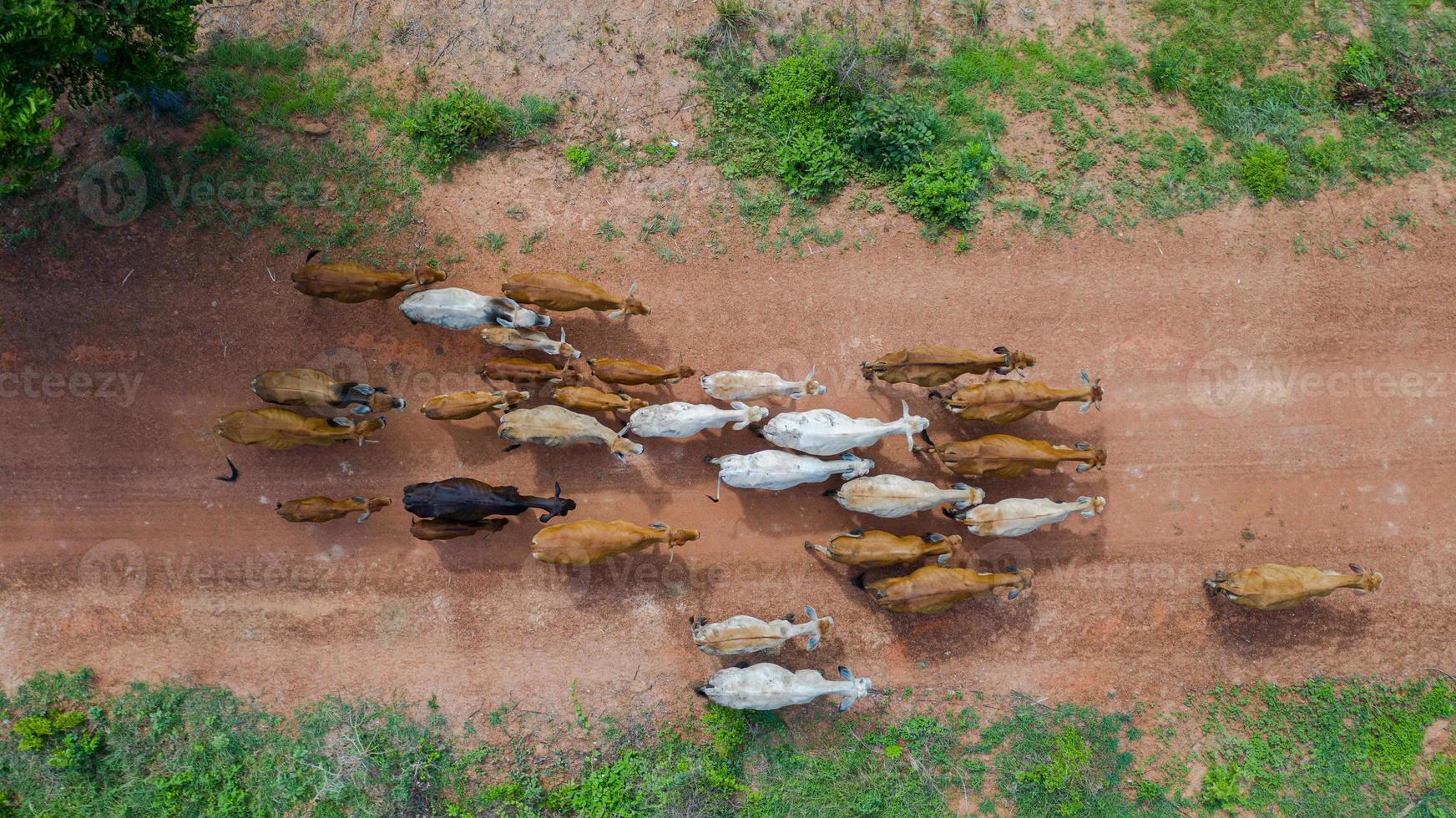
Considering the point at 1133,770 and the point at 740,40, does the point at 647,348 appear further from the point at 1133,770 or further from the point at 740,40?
the point at 1133,770

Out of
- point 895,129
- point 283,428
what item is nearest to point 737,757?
point 283,428

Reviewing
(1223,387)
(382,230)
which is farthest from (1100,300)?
(382,230)

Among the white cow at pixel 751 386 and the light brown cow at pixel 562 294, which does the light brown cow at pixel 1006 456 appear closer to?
the white cow at pixel 751 386

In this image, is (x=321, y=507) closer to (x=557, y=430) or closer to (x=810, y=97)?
(x=557, y=430)

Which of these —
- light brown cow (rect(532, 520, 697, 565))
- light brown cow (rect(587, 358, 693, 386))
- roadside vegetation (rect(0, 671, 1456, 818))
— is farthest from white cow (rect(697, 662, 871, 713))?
light brown cow (rect(587, 358, 693, 386))

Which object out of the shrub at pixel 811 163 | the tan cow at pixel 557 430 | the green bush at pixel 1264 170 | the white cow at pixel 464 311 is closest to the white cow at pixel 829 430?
the tan cow at pixel 557 430

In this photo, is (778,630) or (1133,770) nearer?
(778,630)
